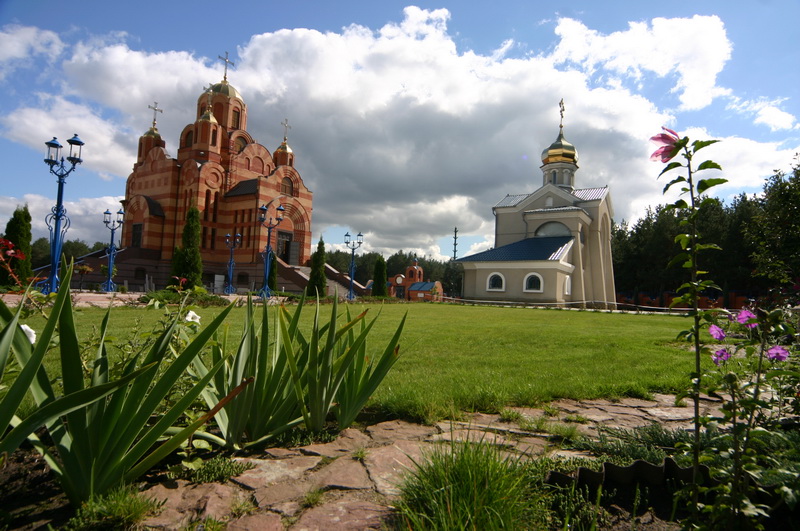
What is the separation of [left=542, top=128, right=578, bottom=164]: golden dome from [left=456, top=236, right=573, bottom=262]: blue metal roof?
282 inches

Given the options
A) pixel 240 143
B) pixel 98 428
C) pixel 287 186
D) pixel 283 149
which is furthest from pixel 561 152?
pixel 98 428

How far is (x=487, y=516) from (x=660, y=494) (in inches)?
40.4

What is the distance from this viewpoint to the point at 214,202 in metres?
33.7

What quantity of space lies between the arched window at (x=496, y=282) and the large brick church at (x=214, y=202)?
45.9 feet

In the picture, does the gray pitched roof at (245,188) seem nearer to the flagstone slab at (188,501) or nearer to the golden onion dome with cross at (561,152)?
the golden onion dome with cross at (561,152)

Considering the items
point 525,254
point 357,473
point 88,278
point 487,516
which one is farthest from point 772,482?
point 88,278

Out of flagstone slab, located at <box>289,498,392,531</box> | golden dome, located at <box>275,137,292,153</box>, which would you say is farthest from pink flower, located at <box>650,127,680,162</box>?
golden dome, located at <box>275,137,292,153</box>

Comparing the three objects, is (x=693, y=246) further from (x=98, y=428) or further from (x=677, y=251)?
(x=677, y=251)

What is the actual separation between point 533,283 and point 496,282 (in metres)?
2.30

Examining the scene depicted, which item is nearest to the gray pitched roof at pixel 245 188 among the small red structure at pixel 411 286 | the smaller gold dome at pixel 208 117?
the smaller gold dome at pixel 208 117

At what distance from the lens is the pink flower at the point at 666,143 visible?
1.73 meters

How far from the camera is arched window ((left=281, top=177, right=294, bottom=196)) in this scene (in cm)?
3575

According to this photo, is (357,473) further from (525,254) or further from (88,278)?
(88,278)

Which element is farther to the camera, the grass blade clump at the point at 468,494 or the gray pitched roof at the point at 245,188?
the gray pitched roof at the point at 245,188
